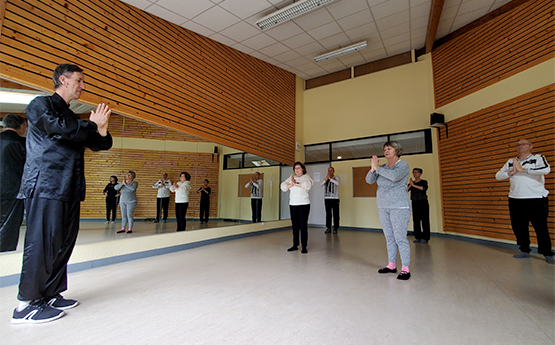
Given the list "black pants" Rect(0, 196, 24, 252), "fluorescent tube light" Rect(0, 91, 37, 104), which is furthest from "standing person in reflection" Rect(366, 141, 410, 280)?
"fluorescent tube light" Rect(0, 91, 37, 104)

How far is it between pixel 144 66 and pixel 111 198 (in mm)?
2170

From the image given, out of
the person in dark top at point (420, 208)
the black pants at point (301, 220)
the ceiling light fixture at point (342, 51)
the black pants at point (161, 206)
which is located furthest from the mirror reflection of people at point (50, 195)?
the ceiling light fixture at point (342, 51)

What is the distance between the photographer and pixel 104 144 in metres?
2.16

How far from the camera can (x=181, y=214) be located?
462 cm

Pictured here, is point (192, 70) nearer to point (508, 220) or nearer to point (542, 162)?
point (542, 162)

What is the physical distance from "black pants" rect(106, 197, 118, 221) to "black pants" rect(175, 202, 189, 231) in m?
1.02

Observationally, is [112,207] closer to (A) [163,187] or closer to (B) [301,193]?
(A) [163,187]

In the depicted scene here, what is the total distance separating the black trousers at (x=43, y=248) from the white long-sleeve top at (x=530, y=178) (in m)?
5.52

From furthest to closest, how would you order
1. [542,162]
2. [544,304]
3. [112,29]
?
[112,29]
[542,162]
[544,304]

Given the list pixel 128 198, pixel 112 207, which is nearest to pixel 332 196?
pixel 128 198

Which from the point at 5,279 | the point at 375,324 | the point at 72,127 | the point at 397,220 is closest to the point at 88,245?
the point at 5,279

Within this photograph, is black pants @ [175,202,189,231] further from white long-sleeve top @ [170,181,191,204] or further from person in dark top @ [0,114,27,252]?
person in dark top @ [0,114,27,252]

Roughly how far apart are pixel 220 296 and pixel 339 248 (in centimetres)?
285

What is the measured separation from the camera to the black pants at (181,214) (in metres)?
4.57
